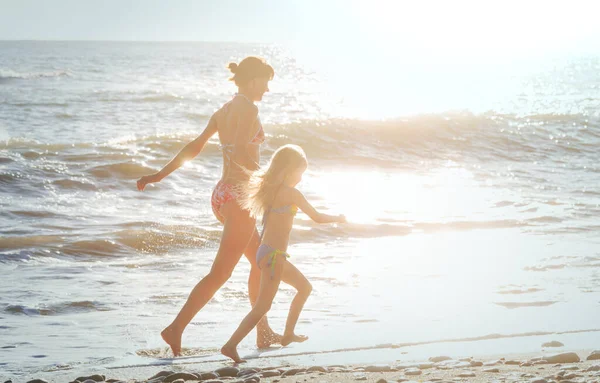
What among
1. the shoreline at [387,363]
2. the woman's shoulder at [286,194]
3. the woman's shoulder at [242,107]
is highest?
the woman's shoulder at [242,107]

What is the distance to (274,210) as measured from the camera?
4.94m

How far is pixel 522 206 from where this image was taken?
39.1 feet

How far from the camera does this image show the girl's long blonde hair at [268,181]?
484 cm

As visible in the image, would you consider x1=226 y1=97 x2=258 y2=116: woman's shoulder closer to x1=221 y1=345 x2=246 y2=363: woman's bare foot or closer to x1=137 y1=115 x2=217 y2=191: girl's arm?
x1=137 y1=115 x2=217 y2=191: girl's arm

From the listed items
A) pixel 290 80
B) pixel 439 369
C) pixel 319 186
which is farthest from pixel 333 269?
pixel 290 80

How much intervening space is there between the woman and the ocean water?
424 mm

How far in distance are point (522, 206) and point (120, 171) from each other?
6.73 m

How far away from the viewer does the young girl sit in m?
4.84

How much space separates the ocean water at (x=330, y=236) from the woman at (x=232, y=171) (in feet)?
1.39

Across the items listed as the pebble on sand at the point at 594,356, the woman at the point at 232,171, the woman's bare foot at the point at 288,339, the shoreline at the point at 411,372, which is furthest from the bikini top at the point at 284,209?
the pebble on sand at the point at 594,356

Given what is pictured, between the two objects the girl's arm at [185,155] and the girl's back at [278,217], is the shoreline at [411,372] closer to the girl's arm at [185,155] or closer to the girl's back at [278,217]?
the girl's back at [278,217]

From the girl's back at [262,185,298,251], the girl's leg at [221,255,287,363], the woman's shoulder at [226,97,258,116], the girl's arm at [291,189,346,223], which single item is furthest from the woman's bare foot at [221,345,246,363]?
the woman's shoulder at [226,97,258,116]

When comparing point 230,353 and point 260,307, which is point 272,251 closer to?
point 260,307

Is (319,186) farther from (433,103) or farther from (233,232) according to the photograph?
(433,103)
